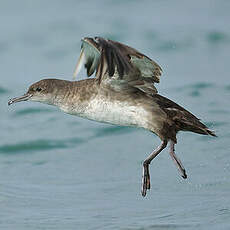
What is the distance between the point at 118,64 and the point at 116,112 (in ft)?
2.70

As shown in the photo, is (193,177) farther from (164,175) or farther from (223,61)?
(223,61)

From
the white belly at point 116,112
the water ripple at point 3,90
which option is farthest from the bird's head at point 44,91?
the water ripple at point 3,90

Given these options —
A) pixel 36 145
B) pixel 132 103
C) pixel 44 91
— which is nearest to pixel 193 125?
pixel 132 103

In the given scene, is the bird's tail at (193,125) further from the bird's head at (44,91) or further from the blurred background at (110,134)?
the bird's head at (44,91)

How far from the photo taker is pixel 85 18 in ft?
58.0

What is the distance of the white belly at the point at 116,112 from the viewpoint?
29.5ft

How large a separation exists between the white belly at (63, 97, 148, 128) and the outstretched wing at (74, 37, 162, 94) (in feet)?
0.85

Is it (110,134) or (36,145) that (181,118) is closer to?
(110,134)

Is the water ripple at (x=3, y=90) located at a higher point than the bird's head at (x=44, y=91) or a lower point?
lower

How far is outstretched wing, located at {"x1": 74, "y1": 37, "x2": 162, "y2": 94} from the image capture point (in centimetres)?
830

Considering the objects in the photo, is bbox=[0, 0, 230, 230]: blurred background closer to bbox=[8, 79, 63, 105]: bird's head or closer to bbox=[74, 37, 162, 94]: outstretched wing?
bbox=[8, 79, 63, 105]: bird's head

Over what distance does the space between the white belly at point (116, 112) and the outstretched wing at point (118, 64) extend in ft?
0.85

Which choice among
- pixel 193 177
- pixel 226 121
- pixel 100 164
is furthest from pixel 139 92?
pixel 226 121

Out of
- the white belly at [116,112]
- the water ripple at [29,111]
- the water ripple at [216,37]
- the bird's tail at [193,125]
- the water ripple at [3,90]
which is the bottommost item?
the water ripple at [29,111]
